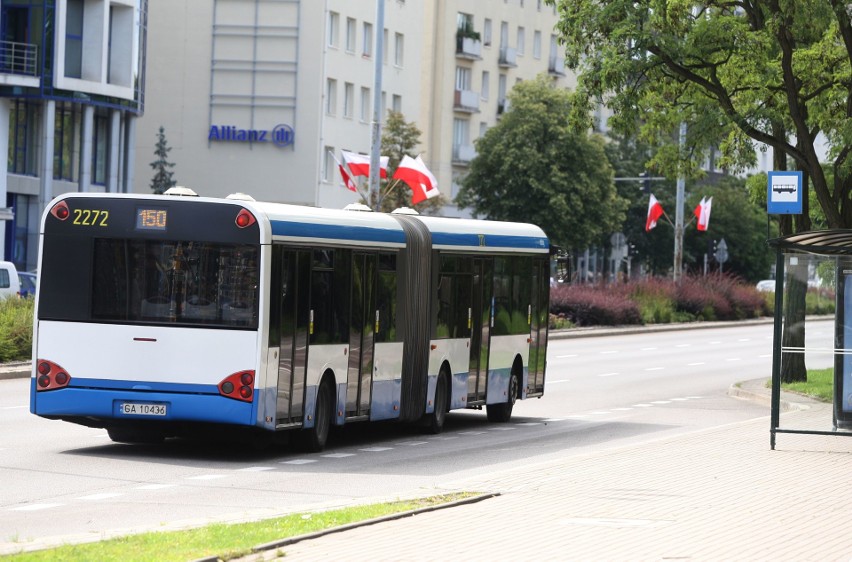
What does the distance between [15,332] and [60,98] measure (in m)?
33.1

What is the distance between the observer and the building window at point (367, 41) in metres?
80.8

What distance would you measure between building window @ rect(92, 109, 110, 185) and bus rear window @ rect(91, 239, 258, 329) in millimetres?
51101

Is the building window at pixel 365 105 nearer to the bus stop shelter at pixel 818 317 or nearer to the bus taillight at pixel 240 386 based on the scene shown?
the bus stop shelter at pixel 818 317

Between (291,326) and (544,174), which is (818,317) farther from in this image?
(544,174)

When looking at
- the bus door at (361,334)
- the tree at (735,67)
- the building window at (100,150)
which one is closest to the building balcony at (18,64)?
the building window at (100,150)

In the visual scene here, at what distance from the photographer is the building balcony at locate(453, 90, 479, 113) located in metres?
91.2

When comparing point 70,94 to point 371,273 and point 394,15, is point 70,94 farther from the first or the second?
point 371,273

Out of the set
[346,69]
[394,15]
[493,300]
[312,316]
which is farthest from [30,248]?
[312,316]

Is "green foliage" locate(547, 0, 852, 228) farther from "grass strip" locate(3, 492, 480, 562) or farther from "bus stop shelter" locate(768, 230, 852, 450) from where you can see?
"grass strip" locate(3, 492, 480, 562)

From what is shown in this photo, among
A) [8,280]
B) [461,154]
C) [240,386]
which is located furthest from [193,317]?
[461,154]

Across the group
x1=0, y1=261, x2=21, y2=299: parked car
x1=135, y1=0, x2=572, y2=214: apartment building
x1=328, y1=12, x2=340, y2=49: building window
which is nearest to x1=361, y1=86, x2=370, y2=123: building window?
x1=135, y1=0, x2=572, y2=214: apartment building

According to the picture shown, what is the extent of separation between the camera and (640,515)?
39.5 ft

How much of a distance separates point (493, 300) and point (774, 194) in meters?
4.24

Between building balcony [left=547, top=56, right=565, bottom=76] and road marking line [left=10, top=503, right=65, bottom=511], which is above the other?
building balcony [left=547, top=56, right=565, bottom=76]
